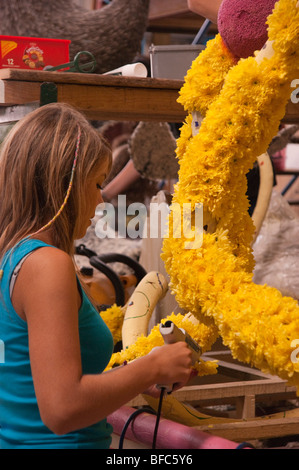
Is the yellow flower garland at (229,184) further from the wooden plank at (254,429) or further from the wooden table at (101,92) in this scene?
the wooden table at (101,92)

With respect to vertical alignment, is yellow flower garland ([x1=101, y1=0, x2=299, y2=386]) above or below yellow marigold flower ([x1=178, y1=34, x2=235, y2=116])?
below

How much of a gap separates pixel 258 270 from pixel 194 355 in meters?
1.28

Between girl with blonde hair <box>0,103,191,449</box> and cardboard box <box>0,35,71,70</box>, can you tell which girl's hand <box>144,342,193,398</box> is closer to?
girl with blonde hair <box>0,103,191,449</box>

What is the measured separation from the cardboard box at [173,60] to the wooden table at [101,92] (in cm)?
17

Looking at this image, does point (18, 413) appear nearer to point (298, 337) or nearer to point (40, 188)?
point (40, 188)

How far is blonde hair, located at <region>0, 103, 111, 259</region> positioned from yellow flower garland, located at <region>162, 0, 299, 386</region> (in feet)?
0.88

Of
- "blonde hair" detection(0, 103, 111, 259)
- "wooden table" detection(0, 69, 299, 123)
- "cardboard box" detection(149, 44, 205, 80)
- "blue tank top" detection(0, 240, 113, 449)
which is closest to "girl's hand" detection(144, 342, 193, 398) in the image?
"blue tank top" detection(0, 240, 113, 449)

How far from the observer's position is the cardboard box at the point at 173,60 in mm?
1822

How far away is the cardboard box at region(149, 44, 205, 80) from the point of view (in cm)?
182

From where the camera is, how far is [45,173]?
39.6 inches
